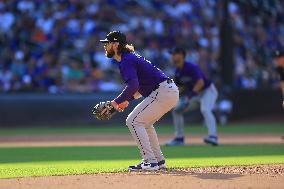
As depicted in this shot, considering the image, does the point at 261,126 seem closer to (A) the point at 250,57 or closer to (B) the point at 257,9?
(A) the point at 250,57

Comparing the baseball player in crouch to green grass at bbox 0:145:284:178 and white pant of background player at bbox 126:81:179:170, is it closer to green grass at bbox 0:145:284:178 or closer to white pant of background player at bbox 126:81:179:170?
white pant of background player at bbox 126:81:179:170

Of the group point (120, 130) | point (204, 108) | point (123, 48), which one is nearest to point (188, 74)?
point (204, 108)

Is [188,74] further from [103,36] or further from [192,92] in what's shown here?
[103,36]

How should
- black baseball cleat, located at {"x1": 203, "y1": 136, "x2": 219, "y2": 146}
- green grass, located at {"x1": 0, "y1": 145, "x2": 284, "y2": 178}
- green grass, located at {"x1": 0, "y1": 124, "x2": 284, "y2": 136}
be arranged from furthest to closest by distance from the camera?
green grass, located at {"x1": 0, "y1": 124, "x2": 284, "y2": 136}
black baseball cleat, located at {"x1": 203, "y1": 136, "x2": 219, "y2": 146}
green grass, located at {"x1": 0, "y1": 145, "x2": 284, "y2": 178}

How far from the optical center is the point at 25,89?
20.4 metres

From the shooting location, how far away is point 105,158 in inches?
473

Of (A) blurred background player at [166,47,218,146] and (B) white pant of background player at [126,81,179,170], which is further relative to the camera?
(A) blurred background player at [166,47,218,146]

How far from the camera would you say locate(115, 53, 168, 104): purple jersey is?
9.49m

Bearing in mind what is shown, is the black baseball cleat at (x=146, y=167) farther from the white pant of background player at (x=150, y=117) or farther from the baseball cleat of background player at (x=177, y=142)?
the baseball cleat of background player at (x=177, y=142)

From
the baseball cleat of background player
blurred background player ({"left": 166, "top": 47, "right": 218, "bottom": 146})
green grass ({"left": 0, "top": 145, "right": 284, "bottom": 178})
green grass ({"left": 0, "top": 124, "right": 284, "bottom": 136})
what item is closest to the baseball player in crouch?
green grass ({"left": 0, "top": 145, "right": 284, "bottom": 178})

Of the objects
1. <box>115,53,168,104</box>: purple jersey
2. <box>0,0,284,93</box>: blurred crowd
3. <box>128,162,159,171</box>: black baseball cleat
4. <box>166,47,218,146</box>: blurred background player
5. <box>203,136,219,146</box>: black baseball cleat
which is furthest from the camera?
<box>0,0,284,93</box>: blurred crowd

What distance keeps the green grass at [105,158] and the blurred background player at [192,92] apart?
1.78 ft

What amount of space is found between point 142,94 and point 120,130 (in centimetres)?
976

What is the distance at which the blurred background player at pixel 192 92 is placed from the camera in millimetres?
14555
